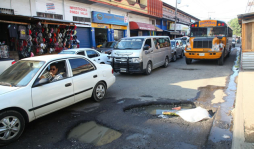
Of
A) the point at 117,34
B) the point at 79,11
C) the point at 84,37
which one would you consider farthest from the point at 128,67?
the point at 117,34

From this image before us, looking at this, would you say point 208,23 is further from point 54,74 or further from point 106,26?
point 54,74

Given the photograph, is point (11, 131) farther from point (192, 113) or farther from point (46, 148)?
point (192, 113)

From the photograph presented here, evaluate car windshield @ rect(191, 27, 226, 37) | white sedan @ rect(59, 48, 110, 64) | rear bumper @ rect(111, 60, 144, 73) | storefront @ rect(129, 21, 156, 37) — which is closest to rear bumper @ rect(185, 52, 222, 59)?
car windshield @ rect(191, 27, 226, 37)

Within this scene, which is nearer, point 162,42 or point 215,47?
point 162,42

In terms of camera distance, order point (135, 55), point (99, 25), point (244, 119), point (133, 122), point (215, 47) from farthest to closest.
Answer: point (99, 25), point (215, 47), point (135, 55), point (133, 122), point (244, 119)

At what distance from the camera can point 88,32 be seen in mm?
18641

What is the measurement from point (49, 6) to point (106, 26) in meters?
6.97

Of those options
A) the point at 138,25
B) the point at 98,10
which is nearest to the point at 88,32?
the point at 98,10

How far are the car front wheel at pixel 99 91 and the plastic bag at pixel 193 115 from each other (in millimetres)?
2336

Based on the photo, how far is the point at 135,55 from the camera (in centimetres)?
926

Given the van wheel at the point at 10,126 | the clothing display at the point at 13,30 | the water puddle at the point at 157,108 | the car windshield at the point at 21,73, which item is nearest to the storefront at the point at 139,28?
the clothing display at the point at 13,30

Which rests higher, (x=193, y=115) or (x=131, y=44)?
(x=131, y=44)

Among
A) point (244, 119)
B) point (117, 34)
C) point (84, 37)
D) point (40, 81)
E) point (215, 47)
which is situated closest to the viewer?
point (40, 81)

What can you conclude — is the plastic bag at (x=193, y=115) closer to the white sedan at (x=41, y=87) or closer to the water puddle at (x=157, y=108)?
the water puddle at (x=157, y=108)
